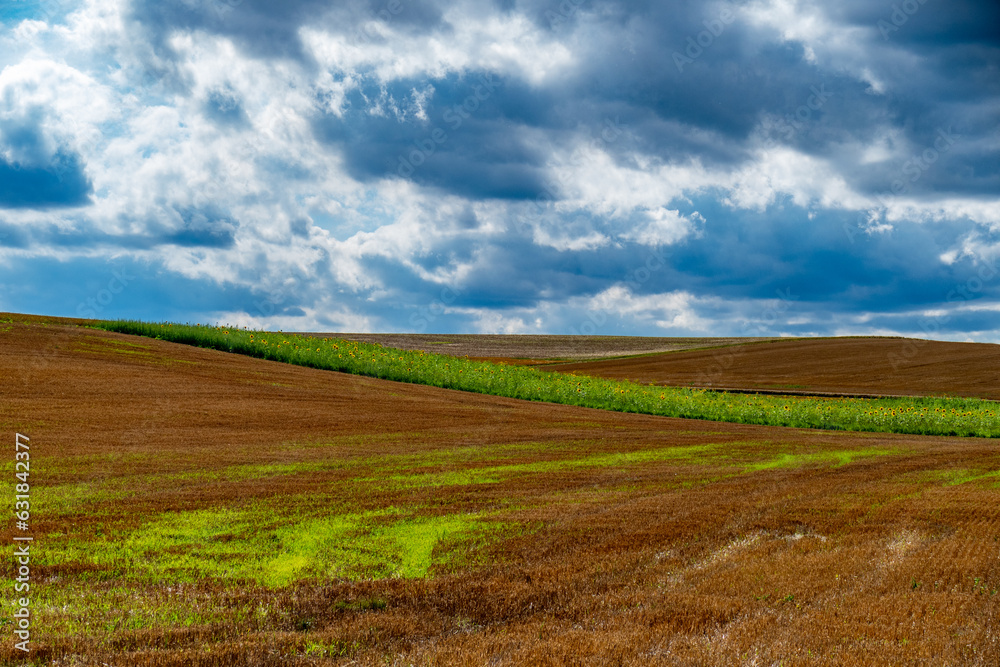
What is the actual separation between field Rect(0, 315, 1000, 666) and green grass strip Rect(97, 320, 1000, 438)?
1108 centimetres

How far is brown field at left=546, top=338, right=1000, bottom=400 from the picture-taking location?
126 ft

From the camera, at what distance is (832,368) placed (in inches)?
1873

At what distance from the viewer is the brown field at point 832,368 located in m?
38.3

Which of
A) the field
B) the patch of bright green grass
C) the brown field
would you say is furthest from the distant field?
the patch of bright green grass

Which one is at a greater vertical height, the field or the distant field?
the distant field

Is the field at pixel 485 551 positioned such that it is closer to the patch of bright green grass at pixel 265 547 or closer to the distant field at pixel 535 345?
the patch of bright green grass at pixel 265 547

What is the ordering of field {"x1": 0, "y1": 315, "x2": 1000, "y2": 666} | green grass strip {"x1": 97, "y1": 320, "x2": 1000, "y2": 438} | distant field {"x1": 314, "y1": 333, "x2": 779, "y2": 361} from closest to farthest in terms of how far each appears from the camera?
field {"x1": 0, "y1": 315, "x2": 1000, "y2": 666} → green grass strip {"x1": 97, "y1": 320, "x2": 1000, "y2": 438} → distant field {"x1": 314, "y1": 333, "x2": 779, "y2": 361}

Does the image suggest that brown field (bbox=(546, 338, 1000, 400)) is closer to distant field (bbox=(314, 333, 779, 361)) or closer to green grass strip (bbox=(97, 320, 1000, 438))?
green grass strip (bbox=(97, 320, 1000, 438))

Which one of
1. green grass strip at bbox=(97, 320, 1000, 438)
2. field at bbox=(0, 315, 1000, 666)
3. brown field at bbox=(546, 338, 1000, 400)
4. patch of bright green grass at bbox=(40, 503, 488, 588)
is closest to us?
field at bbox=(0, 315, 1000, 666)

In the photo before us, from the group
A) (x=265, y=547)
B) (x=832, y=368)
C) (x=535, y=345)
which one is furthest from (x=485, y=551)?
(x=535, y=345)

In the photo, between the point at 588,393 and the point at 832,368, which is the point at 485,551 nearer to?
the point at 588,393

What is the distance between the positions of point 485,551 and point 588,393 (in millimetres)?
21391

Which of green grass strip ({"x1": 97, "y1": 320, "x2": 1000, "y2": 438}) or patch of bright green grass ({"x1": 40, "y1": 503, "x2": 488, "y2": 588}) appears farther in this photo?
green grass strip ({"x1": 97, "y1": 320, "x2": 1000, "y2": 438})

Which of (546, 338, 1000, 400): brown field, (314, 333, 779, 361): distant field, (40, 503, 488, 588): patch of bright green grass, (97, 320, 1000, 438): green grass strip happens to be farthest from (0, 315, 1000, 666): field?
(314, 333, 779, 361): distant field
